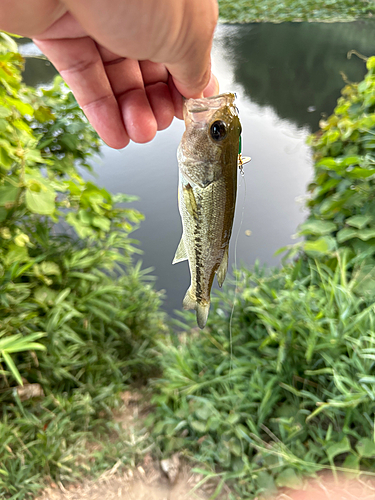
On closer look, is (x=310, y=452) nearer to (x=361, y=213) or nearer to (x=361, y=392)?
(x=361, y=392)

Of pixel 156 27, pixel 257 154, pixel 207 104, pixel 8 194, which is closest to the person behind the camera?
pixel 156 27

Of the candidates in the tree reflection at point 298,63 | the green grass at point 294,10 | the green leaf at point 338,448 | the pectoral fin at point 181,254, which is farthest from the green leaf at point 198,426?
the green grass at point 294,10

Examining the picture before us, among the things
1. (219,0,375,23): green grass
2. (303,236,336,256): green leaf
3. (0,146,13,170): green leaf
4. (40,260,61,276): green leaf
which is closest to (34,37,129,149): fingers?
(0,146,13,170): green leaf

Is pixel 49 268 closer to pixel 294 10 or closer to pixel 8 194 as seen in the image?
pixel 8 194

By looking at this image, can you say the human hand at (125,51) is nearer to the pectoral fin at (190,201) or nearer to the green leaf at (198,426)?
the pectoral fin at (190,201)

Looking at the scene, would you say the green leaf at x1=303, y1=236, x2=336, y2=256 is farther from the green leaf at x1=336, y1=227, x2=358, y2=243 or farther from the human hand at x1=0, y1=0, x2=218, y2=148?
the human hand at x1=0, y1=0, x2=218, y2=148

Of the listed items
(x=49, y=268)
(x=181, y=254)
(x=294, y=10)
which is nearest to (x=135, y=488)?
(x=49, y=268)

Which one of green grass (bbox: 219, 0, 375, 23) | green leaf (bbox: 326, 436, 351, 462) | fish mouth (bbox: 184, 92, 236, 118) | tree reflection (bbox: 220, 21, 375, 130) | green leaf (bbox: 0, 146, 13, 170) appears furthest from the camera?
green grass (bbox: 219, 0, 375, 23)
